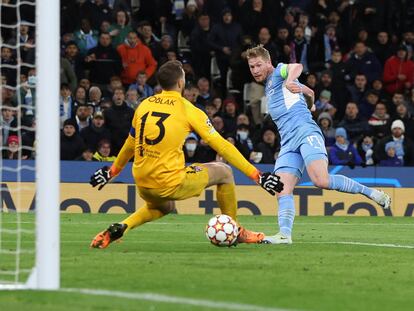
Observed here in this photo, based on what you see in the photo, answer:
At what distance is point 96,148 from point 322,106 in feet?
15.7

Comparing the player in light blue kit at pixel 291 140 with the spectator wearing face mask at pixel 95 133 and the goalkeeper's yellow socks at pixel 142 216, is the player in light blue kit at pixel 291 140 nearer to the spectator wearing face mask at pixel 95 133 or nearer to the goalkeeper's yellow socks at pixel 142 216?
the goalkeeper's yellow socks at pixel 142 216

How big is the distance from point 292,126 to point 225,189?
46.6 inches

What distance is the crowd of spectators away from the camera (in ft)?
71.7

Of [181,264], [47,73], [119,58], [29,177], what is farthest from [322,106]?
[47,73]

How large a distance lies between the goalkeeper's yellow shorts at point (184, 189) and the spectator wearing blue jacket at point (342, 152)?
1055 cm

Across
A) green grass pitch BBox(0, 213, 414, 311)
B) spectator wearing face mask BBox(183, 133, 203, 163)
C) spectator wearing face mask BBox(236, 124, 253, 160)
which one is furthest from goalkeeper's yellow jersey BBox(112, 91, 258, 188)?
spectator wearing face mask BBox(236, 124, 253, 160)

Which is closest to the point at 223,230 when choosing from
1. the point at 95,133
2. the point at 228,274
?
the point at 228,274

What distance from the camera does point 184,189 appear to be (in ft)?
37.5

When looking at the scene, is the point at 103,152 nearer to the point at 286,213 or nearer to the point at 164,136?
the point at 286,213

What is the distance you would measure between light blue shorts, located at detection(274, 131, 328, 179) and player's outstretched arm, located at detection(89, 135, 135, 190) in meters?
1.70

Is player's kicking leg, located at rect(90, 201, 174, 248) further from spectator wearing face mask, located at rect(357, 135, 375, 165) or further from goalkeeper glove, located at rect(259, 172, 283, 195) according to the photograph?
spectator wearing face mask, located at rect(357, 135, 375, 165)

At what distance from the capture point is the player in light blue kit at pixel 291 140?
12.3 m

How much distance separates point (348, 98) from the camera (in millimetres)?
24234

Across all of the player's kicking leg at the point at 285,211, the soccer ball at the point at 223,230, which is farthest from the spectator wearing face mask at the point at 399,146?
the soccer ball at the point at 223,230
